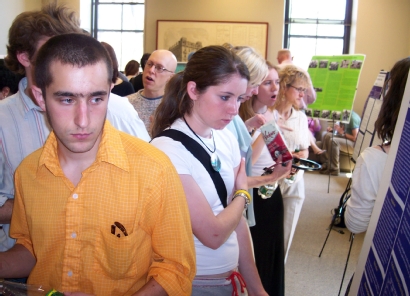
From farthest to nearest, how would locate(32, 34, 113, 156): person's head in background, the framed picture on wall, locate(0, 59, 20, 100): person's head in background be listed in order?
the framed picture on wall
locate(0, 59, 20, 100): person's head in background
locate(32, 34, 113, 156): person's head in background

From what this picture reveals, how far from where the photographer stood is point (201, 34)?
31.7ft

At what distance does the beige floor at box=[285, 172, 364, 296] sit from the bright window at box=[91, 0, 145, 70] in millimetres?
5829

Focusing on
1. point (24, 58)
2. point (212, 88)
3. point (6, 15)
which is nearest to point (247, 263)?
point (212, 88)

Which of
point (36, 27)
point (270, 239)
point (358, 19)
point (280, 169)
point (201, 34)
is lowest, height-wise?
point (270, 239)

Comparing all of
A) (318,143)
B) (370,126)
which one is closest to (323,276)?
(370,126)

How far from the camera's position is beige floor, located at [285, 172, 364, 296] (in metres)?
3.67

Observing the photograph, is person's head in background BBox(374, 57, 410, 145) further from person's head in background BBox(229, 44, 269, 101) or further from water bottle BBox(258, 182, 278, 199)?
water bottle BBox(258, 182, 278, 199)

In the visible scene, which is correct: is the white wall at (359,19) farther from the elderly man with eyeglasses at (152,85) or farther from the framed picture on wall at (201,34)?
the elderly man with eyeglasses at (152,85)

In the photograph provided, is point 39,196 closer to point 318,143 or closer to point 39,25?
point 39,25

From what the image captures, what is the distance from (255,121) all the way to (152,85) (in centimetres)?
103

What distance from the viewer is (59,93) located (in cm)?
111

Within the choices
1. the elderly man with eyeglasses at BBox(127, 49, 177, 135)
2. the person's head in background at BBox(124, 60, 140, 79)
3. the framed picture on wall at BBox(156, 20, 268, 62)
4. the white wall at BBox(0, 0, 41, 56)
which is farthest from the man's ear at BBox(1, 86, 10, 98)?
the framed picture on wall at BBox(156, 20, 268, 62)

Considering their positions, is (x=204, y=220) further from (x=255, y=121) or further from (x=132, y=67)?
(x=132, y=67)

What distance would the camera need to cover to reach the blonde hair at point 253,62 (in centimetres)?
231
